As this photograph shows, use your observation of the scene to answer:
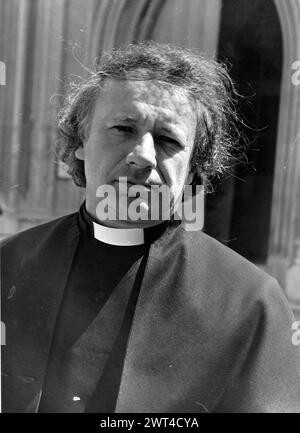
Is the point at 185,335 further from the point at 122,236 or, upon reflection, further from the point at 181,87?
the point at 181,87

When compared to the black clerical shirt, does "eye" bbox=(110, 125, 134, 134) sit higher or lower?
higher

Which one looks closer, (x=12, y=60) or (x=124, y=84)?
(x=124, y=84)

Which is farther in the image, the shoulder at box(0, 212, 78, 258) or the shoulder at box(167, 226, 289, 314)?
the shoulder at box(0, 212, 78, 258)

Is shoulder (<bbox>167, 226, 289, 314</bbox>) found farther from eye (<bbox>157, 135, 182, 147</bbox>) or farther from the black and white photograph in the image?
eye (<bbox>157, 135, 182, 147</bbox>)

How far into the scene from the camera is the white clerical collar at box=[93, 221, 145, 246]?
1.58 metres

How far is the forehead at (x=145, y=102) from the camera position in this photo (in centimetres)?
148

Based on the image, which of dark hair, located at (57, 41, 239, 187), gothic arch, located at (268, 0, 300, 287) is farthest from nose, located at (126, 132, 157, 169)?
gothic arch, located at (268, 0, 300, 287)

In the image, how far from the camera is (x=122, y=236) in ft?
5.20

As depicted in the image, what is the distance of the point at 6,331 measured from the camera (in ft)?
5.26

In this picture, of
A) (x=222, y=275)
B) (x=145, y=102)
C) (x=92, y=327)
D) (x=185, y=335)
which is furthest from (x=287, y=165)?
(x=92, y=327)
